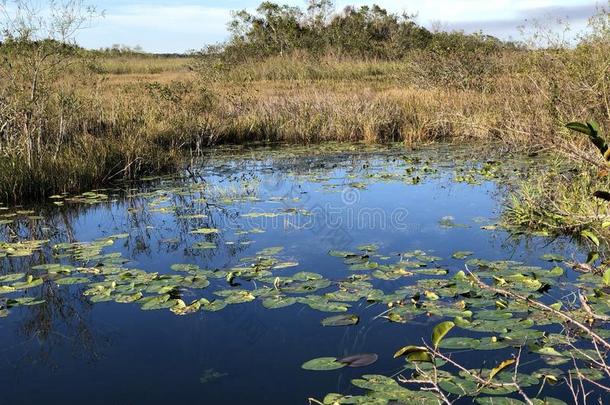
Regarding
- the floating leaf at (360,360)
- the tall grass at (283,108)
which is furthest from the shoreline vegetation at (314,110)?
the floating leaf at (360,360)

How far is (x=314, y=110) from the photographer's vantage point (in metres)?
12.8

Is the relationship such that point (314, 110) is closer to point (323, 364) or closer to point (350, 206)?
point (350, 206)

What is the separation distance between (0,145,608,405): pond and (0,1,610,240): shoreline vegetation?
64cm

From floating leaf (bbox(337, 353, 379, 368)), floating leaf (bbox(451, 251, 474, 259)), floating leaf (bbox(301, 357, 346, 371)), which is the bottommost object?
floating leaf (bbox(337, 353, 379, 368))

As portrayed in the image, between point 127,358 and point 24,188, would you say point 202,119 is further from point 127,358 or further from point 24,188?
point 127,358

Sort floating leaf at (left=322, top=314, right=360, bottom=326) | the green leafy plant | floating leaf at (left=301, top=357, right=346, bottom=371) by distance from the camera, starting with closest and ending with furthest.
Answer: the green leafy plant < floating leaf at (left=301, top=357, right=346, bottom=371) < floating leaf at (left=322, top=314, right=360, bottom=326)

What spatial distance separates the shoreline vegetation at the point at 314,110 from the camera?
267 inches

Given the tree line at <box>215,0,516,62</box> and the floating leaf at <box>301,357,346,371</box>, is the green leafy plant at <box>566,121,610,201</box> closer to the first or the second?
the floating leaf at <box>301,357,346,371</box>

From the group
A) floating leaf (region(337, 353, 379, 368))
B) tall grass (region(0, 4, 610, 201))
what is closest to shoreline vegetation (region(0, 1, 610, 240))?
tall grass (region(0, 4, 610, 201))

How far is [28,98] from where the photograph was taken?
7875 millimetres

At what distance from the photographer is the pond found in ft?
9.67

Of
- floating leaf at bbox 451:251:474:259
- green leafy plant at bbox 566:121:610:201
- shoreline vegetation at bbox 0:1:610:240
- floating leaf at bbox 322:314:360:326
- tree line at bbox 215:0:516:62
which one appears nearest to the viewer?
green leafy plant at bbox 566:121:610:201

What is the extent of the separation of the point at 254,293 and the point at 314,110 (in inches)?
366

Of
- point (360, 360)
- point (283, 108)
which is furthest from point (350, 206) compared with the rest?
point (283, 108)
